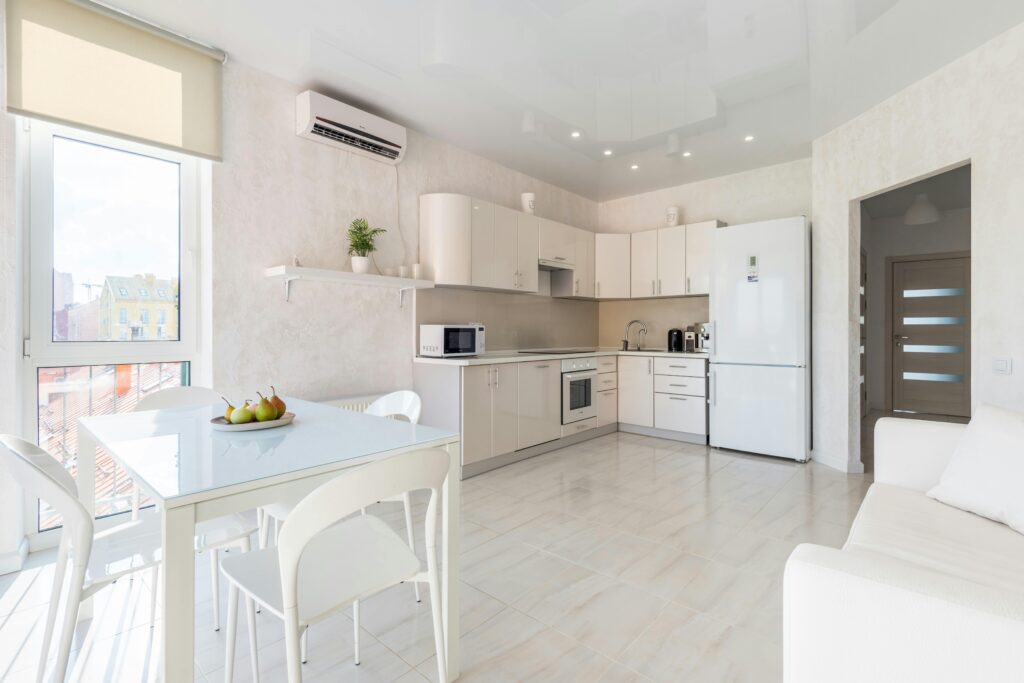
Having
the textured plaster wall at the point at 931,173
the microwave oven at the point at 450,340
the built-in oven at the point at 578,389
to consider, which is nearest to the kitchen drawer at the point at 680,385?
the built-in oven at the point at 578,389

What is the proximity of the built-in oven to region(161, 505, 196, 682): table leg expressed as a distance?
12.1 feet

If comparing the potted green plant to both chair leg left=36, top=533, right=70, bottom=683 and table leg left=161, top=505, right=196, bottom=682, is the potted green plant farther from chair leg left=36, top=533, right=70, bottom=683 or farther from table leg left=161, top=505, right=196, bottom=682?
table leg left=161, top=505, right=196, bottom=682

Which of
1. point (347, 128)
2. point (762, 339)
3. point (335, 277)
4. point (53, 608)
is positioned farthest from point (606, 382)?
point (53, 608)

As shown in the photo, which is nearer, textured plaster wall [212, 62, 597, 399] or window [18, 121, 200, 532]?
window [18, 121, 200, 532]

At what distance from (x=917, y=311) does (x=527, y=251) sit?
212 inches

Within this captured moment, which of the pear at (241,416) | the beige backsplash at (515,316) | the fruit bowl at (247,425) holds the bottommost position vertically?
the fruit bowl at (247,425)

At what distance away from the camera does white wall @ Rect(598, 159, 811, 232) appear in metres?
4.66

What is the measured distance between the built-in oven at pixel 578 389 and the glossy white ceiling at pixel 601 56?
2005 mm

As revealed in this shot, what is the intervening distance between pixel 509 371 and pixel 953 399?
595 cm

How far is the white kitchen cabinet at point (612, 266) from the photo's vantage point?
5355 millimetres

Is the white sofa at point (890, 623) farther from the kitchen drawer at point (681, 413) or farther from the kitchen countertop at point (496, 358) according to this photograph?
the kitchen drawer at point (681, 413)

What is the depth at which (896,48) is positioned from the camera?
2.75m

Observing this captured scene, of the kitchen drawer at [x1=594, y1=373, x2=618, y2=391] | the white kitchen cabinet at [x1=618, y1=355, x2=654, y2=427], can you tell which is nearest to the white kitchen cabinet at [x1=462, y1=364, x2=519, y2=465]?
the kitchen drawer at [x1=594, y1=373, x2=618, y2=391]

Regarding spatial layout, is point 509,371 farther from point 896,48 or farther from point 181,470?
point 896,48
